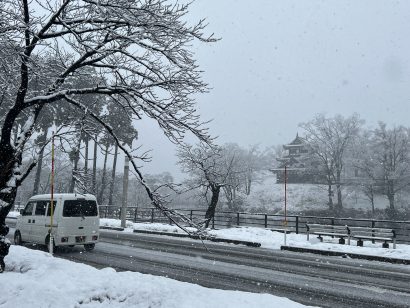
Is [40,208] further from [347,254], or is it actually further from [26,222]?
[347,254]

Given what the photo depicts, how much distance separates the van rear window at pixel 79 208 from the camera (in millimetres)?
15688

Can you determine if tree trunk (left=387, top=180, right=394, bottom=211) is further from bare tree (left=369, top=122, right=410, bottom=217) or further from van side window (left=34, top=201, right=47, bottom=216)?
van side window (left=34, top=201, right=47, bottom=216)

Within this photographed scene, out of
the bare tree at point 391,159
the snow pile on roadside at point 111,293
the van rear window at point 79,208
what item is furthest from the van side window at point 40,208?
the bare tree at point 391,159

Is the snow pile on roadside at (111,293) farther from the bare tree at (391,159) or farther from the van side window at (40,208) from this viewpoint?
the bare tree at (391,159)

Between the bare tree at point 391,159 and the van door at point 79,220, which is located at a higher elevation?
the bare tree at point 391,159

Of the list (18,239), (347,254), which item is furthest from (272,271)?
(18,239)

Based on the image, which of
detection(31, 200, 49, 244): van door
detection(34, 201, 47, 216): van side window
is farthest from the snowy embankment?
detection(34, 201, 47, 216): van side window

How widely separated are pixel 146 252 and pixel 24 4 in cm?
1062

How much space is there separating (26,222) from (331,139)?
5772 cm

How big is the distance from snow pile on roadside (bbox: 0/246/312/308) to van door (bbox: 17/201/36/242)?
29.4 ft

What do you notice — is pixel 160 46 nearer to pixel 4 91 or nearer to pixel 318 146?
pixel 4 91

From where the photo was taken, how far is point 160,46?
8.00 metres

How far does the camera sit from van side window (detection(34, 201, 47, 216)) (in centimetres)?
1644

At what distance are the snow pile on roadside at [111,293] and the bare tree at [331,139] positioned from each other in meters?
60.0
